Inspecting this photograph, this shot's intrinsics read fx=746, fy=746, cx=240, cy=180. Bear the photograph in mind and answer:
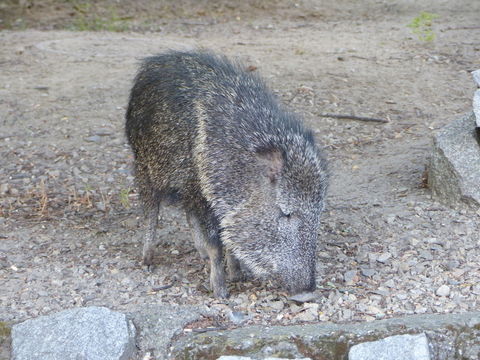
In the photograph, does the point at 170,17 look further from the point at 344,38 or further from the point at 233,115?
the point at 233,115

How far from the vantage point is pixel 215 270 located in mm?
3832

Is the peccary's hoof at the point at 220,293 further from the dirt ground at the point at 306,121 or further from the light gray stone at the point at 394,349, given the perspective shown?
the light gray stone at the point at 394,349

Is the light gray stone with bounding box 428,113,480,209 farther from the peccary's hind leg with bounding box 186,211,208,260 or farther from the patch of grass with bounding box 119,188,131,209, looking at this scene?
the patch of grass with bounding box 119,188,131,209

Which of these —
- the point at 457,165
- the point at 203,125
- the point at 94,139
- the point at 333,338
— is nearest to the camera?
the point at 333,338

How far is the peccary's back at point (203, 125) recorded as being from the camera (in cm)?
367

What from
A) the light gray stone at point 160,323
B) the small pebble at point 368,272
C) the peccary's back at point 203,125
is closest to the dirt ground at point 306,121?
the small pebble at point 368,272

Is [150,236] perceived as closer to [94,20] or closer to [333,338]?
[333,338]

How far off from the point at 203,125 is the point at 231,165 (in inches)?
10.8

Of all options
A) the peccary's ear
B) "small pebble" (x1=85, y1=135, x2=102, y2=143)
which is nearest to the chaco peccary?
the peccary's ear

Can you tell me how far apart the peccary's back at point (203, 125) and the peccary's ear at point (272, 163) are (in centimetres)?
4

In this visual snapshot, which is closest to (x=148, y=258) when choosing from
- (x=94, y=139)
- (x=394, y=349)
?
(x=394, y=349)

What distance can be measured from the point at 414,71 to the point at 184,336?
464cm

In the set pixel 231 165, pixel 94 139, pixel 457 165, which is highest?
pixel 231 165

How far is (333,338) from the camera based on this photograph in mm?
3270
